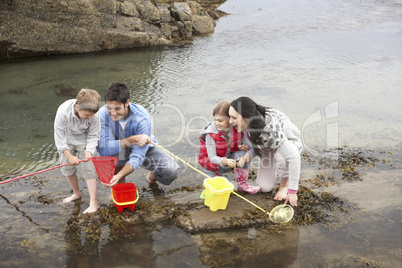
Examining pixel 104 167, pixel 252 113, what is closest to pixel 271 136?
pixel 252 113

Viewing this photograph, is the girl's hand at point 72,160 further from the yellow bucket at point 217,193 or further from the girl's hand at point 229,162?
the girl's hand at point 229,162

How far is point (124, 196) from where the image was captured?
365cm

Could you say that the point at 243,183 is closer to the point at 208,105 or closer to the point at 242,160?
the point at 242,160

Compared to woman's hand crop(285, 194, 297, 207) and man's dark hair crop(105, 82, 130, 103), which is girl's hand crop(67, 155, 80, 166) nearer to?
man's dark hair crop(105, 82, 130, 103)

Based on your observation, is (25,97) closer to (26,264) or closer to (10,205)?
(10,205)

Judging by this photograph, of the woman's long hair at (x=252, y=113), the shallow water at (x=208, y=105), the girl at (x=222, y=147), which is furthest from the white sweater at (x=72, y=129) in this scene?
the woman's long hair at (x=252, y=113)

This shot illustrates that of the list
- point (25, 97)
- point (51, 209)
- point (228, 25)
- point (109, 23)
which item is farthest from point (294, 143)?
point (228, 25)

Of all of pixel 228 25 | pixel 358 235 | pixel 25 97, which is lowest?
pixel 358 235

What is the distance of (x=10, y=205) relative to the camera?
388 cm

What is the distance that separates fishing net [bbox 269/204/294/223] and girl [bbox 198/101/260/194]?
535mm

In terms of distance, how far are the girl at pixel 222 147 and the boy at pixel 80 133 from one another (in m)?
1.20

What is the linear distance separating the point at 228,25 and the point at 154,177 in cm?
1055

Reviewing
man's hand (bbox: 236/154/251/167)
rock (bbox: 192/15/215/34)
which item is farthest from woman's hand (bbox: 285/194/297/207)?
rock (bbox: 192/15/215/34)

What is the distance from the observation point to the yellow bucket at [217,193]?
353 cm
